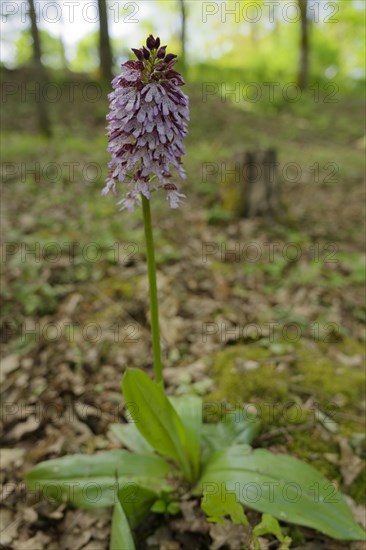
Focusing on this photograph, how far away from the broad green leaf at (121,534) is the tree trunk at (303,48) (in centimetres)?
1813

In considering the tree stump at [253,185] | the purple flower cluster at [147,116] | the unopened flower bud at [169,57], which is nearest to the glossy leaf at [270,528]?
the purple flower cluster at [147,116]

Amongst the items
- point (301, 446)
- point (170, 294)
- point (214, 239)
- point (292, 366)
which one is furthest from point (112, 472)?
point (214, 239)

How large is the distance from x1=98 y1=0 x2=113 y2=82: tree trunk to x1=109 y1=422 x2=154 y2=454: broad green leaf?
11683 millimetres

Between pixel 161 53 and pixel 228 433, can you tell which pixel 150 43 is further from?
pixel 228 433

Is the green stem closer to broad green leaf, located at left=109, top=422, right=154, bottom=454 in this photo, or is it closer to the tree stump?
broad green leaf, located at left=109, top=422, right=154, bottom=454

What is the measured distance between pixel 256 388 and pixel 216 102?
15.1m

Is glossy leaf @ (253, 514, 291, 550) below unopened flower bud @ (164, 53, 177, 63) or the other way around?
below

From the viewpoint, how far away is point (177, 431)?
218cm

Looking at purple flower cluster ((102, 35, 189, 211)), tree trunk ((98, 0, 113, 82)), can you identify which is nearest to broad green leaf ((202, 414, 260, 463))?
purple flower cluster ((102, 35, 189, 211))

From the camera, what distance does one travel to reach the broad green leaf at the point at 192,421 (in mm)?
2348

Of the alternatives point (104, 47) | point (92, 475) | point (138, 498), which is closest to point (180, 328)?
point (92, 475)

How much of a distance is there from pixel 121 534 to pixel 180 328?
1.98 meters

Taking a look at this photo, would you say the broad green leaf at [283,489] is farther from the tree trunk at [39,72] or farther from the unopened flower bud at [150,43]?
the tree trunk at [39,72]

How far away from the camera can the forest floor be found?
2459mm
